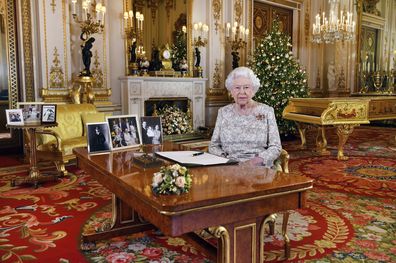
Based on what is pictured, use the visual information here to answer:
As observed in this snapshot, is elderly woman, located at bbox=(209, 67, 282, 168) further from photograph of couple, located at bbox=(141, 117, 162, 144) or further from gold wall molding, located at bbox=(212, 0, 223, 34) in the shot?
gold wall molding, located at bbox=(212, 0, 223, 34)

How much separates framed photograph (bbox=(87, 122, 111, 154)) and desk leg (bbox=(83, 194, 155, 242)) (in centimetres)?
51

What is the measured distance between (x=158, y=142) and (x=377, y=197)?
254 cm

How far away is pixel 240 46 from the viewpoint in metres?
8.17

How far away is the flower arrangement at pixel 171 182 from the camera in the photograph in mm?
1452

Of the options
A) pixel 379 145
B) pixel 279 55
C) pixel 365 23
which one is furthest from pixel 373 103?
pixel 365 23

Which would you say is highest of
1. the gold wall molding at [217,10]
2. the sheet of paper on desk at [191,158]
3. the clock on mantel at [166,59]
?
the gold wall molding at [217,10]

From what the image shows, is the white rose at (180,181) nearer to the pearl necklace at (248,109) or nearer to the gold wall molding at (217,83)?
the pearl necklace at (248,109)

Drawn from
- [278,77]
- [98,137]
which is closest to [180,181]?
[98,137]

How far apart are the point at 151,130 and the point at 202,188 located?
1161mm

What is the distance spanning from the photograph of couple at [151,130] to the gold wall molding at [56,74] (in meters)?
4.01

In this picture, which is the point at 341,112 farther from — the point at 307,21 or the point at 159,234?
the point at 307,21

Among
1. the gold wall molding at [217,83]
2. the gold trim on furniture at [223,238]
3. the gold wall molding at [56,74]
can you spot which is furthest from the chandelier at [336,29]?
the gold trim on furniture at [223,238]

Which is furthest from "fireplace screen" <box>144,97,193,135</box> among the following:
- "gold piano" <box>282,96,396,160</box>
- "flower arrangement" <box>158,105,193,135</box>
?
"gold piano" <box>282,96,396,160</box>

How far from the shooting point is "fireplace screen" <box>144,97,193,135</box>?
7.46 m
